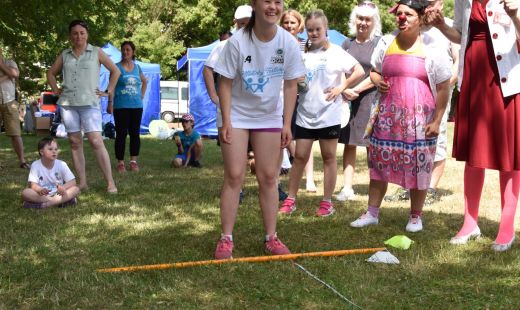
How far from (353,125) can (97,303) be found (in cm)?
397

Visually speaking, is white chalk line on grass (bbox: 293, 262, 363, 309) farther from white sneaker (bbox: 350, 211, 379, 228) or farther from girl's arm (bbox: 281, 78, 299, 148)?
white sneaker (bbox: 350, 211, 379, 228)

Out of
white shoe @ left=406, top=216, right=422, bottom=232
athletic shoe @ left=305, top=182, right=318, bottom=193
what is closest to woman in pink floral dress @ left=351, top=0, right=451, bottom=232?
white shoe @ left=406, top=216, right=422, bottom=232

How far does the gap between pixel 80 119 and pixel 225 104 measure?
3362 millimetres

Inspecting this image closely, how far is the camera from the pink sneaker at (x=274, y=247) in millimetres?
4323

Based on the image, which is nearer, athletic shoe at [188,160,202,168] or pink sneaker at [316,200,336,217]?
pink sneaker at [316,200,336,217]

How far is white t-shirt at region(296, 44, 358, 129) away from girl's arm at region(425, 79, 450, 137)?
110 cm

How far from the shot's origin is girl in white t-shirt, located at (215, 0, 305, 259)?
4129mm

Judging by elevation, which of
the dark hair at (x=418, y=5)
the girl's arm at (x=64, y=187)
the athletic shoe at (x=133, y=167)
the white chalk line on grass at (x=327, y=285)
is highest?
the dark hair at (x=418, y=5)

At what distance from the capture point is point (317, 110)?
581 cm

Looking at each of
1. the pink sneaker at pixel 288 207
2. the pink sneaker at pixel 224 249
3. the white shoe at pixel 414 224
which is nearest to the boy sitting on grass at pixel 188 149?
the pink sneaker at pixel 288 207

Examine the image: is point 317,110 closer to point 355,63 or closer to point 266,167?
point 355,63

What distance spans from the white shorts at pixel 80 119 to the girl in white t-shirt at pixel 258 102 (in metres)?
3.13

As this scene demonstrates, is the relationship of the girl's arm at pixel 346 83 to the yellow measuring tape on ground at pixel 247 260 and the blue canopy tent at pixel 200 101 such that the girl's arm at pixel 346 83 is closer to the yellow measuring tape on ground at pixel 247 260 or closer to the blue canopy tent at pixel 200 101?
the yellow measuring tape on ground at pixel 247 260

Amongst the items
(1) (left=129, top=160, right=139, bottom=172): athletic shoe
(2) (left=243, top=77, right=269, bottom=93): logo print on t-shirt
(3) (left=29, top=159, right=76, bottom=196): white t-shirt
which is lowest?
(1) (left=129, top=160, right=139, bottom=172): athletic shoe
